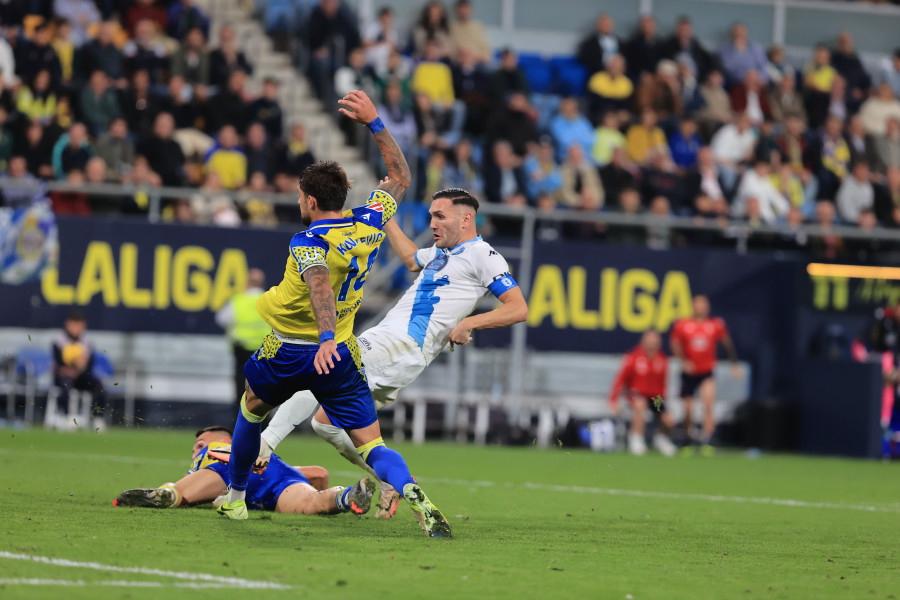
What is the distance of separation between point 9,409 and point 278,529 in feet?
33.8

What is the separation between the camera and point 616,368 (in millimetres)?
19094

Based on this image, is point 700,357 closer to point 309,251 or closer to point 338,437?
point 338,437

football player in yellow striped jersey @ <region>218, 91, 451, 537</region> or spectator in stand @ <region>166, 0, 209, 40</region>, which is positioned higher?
spectator in stand @ <region>166, 0, 209, 40</region>

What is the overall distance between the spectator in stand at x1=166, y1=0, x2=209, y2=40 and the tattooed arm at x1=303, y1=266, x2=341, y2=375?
44.7 ft

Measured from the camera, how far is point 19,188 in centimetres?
1691

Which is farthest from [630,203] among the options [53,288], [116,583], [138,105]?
[116,583]

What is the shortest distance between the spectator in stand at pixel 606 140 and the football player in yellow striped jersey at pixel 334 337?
13.8m

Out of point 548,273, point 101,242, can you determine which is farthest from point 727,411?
point 101,242

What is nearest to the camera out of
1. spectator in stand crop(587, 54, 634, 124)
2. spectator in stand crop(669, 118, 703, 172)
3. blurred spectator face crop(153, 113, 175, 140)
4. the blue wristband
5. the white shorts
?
the blue wristband

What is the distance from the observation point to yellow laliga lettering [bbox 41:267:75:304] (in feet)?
56.2

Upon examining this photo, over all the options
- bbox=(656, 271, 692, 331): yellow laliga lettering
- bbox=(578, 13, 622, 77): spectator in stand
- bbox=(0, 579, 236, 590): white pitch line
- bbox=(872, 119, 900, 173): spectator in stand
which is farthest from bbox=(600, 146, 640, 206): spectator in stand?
bbox=(0, 579, 236, 590): white pitch line

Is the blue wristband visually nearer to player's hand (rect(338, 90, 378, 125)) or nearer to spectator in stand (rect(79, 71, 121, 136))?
player's hand (rect(338, 90, 378, 125))

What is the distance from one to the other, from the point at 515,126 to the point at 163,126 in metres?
5.42

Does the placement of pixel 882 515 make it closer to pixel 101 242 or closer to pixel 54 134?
pixel 101 242
